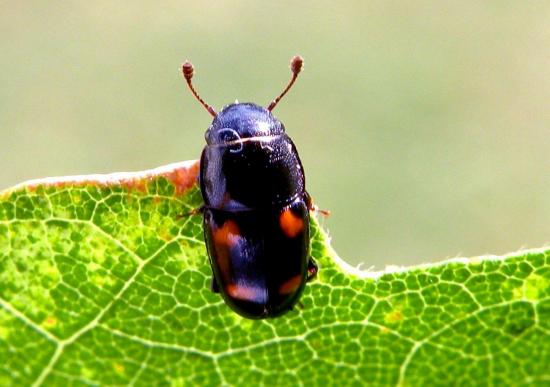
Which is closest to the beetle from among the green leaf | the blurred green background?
the green leaf

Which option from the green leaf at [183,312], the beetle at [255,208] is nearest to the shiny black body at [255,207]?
the beetle at [255,208]

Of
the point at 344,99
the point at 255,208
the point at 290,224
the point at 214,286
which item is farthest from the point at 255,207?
the point at 344,99

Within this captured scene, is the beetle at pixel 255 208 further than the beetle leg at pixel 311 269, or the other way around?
the beetle at pixel 255 208

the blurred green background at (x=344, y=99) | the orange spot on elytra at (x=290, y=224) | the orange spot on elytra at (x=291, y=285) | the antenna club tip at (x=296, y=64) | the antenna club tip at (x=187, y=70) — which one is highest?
the antenna club tip at (x=187, y=70)

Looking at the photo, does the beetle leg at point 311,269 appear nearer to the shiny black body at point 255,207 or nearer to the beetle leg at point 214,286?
the shiny black body at point 255,207

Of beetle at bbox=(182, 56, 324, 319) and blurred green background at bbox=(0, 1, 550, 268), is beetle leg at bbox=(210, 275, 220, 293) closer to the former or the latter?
beetle at bbox=(182, 56, 324, 319)

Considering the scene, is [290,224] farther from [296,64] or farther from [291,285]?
[296,64]

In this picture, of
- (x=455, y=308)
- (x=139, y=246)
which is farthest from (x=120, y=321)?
(x=455, y=308)

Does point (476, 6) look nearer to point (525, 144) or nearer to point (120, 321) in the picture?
point (525, 144)
